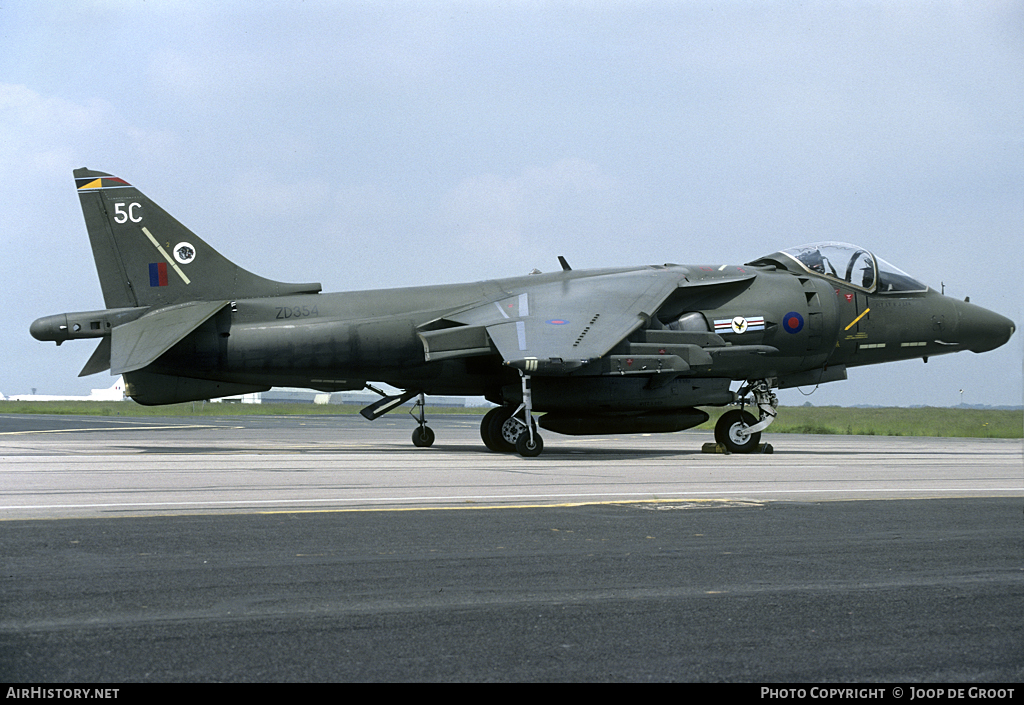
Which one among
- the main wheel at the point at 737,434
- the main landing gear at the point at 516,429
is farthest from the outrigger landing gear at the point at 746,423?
the main landing gear at the point at 516,429

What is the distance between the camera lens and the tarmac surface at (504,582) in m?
4.00

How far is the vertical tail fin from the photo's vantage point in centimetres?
2009

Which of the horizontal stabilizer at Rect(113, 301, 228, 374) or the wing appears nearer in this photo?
the wing

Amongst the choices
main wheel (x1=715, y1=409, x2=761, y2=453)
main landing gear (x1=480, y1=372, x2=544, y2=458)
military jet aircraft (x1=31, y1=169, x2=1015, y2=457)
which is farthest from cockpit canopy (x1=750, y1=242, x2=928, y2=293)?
main landing gear (x1=480, y1=372, x2=544, y2=458)

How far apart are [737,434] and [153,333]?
12046mm

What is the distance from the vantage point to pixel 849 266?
20.6 metres

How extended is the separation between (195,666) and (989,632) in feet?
12.2

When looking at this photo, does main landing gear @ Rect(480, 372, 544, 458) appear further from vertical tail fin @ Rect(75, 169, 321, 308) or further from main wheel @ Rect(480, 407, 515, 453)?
vertical tail fin @ Rect(75, 169, 321, 308)

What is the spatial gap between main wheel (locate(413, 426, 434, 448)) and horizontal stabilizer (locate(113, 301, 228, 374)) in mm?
5485

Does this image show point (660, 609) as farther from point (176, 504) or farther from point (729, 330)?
point (729, 330)

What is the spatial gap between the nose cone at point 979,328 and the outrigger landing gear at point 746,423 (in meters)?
4.95

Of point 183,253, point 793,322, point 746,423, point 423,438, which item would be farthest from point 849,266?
point 183,253

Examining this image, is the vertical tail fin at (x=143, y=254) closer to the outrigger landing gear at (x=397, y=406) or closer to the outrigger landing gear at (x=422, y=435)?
the outrigger landing gear at (x=397, y=406)

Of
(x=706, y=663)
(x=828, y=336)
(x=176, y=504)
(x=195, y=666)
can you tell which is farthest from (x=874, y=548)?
(x=828, y=336)
